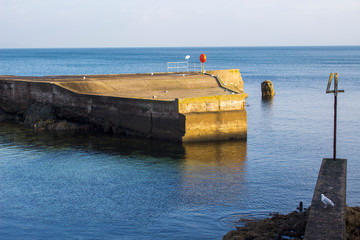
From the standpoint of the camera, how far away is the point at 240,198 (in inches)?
666

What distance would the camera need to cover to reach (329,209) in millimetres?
11570

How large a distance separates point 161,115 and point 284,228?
14291mm

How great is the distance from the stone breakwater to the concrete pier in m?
11.9

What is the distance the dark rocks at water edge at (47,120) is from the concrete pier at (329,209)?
61.8ft

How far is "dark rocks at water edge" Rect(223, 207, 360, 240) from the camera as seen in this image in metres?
11.9

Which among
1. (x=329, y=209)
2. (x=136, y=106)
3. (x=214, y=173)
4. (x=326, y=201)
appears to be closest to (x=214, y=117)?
(x=136, y=106)

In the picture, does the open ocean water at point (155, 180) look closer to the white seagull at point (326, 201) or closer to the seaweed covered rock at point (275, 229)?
the seaweed covered rock at point (275, 229)

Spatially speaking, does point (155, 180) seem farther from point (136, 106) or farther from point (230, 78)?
point (230, 78)

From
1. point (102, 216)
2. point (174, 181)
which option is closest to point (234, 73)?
point (174, 181)

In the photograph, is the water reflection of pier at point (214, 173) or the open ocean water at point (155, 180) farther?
the water reflection of pier at point (214, 173)

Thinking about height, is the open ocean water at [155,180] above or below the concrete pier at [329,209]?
below

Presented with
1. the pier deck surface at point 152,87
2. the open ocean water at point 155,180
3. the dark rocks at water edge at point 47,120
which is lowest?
the open ocean water at point 155,180

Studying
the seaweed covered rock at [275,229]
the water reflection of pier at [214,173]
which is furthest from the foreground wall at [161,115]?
the seaweed covered rock at [275,229]

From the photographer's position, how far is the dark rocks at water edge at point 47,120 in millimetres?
29969
